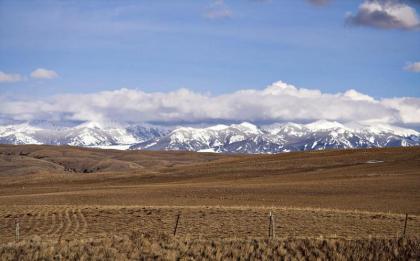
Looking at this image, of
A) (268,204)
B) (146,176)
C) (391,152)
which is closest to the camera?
(268,204)

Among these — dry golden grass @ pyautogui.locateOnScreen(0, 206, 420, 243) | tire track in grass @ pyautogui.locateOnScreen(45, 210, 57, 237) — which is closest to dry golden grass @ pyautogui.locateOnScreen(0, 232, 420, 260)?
dry golden grass @ pyautogui.locateOnScreen(0, 206, 420, 243)

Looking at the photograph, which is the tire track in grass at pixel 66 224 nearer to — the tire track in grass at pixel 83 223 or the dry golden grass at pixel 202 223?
the dry golden grass at pixel 202 223

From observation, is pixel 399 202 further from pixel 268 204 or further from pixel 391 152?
pixel 391 152

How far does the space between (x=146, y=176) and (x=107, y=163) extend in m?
70.7

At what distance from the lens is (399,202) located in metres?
44.9

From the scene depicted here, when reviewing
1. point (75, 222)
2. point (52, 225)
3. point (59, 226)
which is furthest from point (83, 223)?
point (52, 225)

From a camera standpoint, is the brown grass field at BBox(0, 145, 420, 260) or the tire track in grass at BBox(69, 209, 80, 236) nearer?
the brown grass field at BBox(0, 145, 420, 260)

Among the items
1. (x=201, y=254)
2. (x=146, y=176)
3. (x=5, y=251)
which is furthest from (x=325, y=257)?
(x=146, y=176)

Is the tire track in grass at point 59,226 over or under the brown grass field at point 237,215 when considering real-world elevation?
under

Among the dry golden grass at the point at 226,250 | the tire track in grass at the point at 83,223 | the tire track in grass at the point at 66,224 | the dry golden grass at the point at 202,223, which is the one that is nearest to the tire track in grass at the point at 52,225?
the dry golden grass at the point at 202,223

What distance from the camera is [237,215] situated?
35.0 meters

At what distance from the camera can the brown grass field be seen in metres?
17.2

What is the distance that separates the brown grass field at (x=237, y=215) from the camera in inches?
679

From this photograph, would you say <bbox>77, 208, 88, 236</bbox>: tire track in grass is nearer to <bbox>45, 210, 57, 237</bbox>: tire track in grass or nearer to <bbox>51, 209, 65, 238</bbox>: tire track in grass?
<bbox>51, 209, 65, 238</bbox>: tire track in grass
